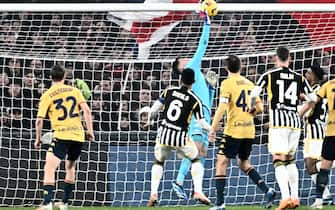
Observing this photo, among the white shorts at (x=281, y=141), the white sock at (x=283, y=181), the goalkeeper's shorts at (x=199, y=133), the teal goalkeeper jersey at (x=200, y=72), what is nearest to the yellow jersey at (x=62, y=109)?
the teal goalkeeper jersey at (x=200, y=72)

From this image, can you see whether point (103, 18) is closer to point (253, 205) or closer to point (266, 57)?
point (266, 57)

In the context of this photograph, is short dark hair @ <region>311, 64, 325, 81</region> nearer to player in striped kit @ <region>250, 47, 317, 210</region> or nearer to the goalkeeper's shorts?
player in striped kit @ <region>250, 47, 317, 210</region>

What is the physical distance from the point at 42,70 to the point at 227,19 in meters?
3.16

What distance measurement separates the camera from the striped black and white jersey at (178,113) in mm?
11961

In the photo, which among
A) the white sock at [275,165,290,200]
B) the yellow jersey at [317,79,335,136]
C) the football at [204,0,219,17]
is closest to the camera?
the white sock at [275,165,290,200]

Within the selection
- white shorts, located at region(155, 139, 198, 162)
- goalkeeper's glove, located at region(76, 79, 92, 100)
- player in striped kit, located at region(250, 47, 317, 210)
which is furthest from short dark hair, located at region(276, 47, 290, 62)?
goalkeeper's glove, located at region(76, 79, 92, 100)

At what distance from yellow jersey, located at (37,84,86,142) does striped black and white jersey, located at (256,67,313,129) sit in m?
2.30

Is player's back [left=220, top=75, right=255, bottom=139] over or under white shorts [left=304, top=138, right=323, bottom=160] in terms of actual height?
over

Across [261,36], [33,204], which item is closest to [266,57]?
[261,36]

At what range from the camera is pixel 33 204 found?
544 inches

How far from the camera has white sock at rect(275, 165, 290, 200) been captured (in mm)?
11547

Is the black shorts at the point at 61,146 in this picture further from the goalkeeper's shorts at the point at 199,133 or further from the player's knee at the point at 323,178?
the player's knee at the point at 323,178

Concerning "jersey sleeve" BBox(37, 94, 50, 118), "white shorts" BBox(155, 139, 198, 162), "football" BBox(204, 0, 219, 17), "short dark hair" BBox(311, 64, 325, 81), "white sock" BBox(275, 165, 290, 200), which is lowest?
"white sock" BBox(275, 165, 290, 200)

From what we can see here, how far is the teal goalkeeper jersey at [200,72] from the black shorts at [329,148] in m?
1.86
